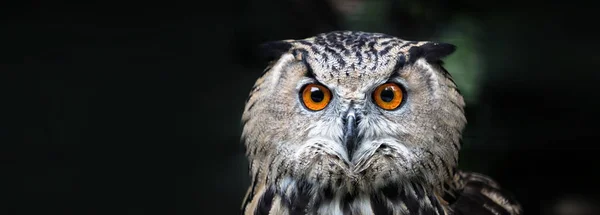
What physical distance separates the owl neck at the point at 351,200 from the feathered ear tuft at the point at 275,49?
29 centimetres

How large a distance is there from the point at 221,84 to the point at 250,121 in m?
0.98

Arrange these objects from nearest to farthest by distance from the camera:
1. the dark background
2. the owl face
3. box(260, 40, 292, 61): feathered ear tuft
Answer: the owl face < box(260, 40, 292, 61): feathered ear tuft < the dark background

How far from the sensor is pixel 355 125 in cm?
143

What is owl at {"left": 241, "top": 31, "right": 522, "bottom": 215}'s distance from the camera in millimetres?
1420

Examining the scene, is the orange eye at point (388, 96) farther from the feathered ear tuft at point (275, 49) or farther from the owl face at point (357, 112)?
the feathered ear tuft at point (275, 49)

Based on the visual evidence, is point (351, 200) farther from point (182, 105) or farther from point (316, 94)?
point (182, 105)

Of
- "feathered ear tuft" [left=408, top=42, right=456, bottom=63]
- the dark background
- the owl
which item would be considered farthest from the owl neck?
the dark background

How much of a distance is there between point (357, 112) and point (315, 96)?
93 millimetres

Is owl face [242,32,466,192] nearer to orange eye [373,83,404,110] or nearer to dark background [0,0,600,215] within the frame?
orange eye [373,83,404,110]

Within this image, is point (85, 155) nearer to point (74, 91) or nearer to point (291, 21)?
point (74, 91)

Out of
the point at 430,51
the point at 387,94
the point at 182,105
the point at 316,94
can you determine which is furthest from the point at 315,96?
the point at 182,105

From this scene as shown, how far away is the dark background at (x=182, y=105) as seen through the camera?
7.64 feet

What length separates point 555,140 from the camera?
97.4 inches

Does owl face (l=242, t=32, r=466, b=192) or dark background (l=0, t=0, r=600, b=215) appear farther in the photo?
dark background (l=0, t=0, r=600, b=215)
